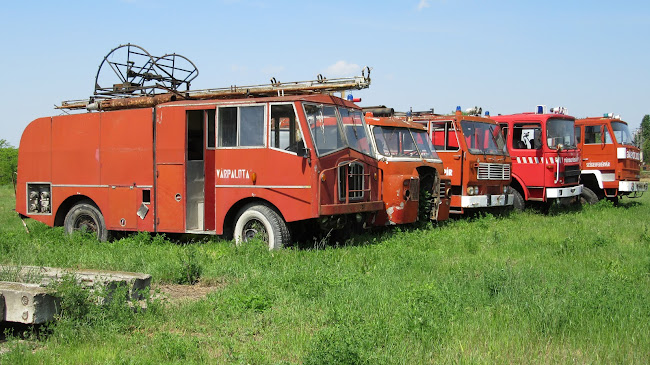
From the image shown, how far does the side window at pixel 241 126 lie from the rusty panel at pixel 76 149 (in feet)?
9.66

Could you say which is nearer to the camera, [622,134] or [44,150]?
[44,150]

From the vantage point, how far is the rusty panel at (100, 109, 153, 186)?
11.3m

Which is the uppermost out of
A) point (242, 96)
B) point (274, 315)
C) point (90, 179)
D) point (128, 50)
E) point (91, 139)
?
point (128, 50)

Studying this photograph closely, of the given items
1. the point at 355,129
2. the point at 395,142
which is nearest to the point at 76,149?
the point at 355,129

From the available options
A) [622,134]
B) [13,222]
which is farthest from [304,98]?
[622,134]

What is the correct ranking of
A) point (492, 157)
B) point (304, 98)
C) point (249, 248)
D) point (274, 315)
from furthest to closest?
1. point (492, 157)
2. point (304, 98)
3. point (249, 248)
4. point (274, 315)

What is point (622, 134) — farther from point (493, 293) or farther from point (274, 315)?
point (274, 315)

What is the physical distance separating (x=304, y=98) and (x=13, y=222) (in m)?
10.2

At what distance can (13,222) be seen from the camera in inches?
639

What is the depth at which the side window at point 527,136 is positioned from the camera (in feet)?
51.7

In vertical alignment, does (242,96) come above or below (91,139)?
above

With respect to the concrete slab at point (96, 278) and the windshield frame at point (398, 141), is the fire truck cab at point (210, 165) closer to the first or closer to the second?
the windshield frame at point (398, 141)

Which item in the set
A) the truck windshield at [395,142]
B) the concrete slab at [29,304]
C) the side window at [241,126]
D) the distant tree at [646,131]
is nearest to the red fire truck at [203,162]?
the side window at [241,126]

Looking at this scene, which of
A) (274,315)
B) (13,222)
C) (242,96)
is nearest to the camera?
(274,315)
